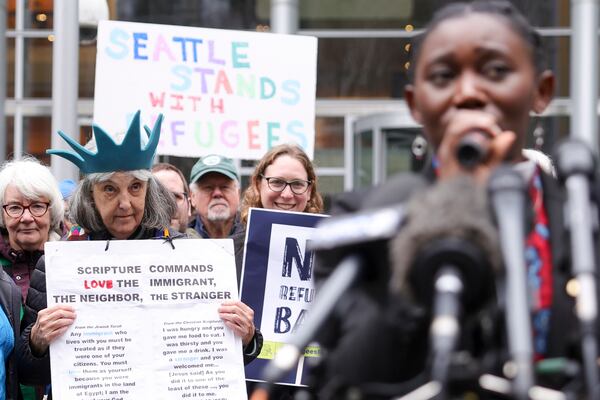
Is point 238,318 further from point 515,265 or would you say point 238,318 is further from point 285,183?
point 515,265

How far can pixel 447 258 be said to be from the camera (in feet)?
5.68

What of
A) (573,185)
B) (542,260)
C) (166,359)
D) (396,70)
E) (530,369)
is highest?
(396,70)

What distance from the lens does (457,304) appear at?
1704 mm

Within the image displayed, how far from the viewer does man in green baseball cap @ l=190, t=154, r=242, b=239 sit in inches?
258

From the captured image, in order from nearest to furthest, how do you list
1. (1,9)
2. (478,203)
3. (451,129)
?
(478,203)
(451,129)
(1,9)

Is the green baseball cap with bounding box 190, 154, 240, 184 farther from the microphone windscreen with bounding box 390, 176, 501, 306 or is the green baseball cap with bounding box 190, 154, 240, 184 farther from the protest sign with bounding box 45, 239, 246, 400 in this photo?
the microphone windscreen with bounding box 390, 176, 501, 306

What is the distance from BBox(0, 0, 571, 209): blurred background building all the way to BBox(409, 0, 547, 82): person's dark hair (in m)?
12.3

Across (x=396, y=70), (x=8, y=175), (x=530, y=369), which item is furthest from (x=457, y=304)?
(x=396, y=70)

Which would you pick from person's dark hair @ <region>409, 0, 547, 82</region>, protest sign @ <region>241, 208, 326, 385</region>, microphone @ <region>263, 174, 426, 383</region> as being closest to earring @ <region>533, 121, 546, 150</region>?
protest sign @ <region>241, 208, 326, 385</region>

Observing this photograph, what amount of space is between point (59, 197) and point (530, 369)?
4.08m

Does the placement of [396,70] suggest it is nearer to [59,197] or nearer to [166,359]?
[59,197]

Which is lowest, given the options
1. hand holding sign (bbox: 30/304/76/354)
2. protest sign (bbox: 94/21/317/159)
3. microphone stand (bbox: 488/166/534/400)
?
hand holding sign (bbox: 30/304/76/354)

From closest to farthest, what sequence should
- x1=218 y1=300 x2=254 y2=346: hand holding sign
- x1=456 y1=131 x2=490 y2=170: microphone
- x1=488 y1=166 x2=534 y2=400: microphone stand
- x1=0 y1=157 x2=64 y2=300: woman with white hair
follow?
x1=488 y1=166 x2=534 y2=400: microphone stand
x1=456 y1=131 x2=490 y2=170: microphone
x1=218 y1=300 x2=254 y2=346: hand holding sign
x1=0 y1=157 x2=64 y2=300: woman with white hair

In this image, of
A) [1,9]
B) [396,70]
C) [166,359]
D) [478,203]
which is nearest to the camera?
[478,203]
